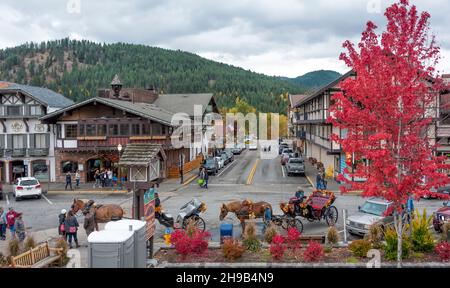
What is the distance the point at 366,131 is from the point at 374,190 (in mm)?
1557

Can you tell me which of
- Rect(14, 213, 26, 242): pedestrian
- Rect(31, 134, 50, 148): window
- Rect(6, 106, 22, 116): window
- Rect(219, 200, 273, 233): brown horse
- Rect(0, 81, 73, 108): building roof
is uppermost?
Rect(0, 81, 73, 108): building roof

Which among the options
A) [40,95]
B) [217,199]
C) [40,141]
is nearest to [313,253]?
[217,199]

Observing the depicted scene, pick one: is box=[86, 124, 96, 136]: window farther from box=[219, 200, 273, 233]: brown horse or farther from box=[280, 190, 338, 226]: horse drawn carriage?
box=[280, 190, 338, 226]: horse drawn carriage

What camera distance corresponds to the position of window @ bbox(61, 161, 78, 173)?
38.4m

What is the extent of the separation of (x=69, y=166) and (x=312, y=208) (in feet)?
87.9

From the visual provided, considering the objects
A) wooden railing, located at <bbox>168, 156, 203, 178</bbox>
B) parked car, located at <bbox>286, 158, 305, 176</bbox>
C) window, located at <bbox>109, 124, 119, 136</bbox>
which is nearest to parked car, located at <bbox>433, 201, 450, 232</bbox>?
parked car, located at <bbox>286, 158, 305, 176</bbox>

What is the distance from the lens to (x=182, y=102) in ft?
180

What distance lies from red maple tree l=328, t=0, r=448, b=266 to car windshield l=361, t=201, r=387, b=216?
22.4ft

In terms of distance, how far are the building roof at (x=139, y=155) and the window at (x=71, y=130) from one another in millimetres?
24954

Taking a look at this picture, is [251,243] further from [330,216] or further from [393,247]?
[330,216]

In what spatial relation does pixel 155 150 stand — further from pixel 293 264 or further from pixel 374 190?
pixel 374 190

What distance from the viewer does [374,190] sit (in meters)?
11.1

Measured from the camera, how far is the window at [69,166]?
3841 cm
